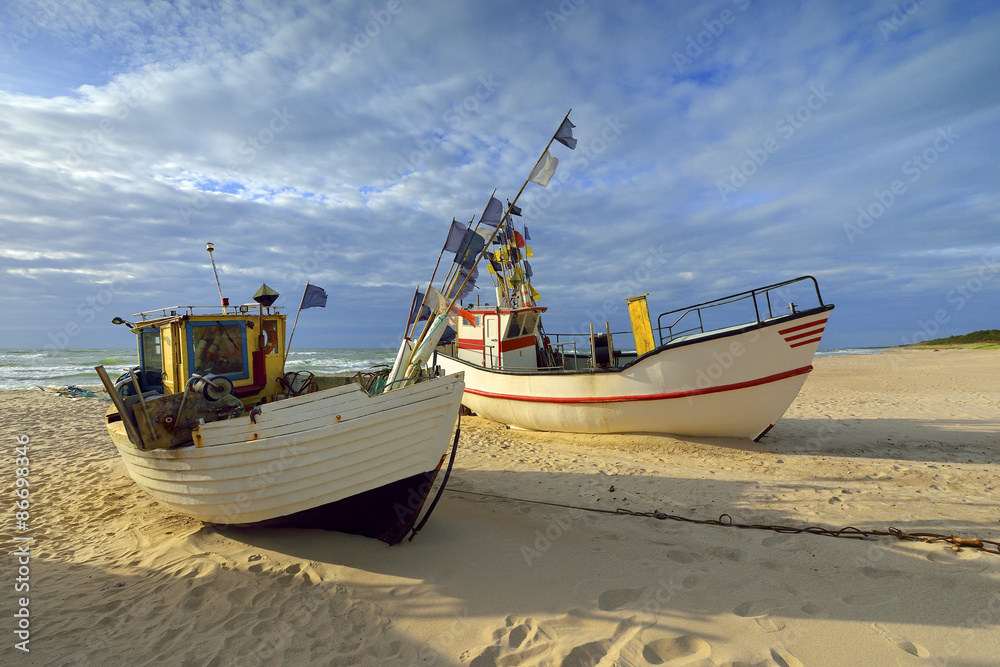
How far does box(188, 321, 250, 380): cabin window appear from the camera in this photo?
18.4 feet

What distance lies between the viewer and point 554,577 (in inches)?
168

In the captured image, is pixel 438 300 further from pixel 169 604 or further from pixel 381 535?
pixel 169 604

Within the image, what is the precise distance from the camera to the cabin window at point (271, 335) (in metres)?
6.31

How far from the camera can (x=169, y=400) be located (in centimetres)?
473

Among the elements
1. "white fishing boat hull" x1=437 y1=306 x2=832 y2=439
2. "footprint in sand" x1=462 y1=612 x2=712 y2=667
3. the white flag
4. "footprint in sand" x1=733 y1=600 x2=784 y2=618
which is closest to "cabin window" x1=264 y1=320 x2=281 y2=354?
"white fishing boat hull" x1=437 y1=306 x2=832 y2=439

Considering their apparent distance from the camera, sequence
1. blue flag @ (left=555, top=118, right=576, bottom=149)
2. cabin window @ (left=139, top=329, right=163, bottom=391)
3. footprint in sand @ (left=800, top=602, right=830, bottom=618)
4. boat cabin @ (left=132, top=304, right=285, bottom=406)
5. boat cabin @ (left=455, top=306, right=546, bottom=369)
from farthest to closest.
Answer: boat cabin @ (left=455, top=306, right=546, bottom=369) → blue flag @ (left=555, top=118, right=576, bottom=149) → cabin window @ (left=139, top=329, right=163, bottom=391) → boat cabin @ (left=132, top=304, right=285, bottom=406) → footprint in sand @ (left=800, top=602, right=830, bottom=618)

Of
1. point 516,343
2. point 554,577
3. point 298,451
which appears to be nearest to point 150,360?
point 298,451

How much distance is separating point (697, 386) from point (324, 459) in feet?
23.4

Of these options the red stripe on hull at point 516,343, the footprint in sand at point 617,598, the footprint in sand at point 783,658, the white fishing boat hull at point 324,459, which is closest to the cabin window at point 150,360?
the white fishing boat hull at point 324,459

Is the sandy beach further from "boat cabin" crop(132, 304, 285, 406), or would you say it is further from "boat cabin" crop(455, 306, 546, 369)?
"boat cabin" crop(455, 306, 546, 369)

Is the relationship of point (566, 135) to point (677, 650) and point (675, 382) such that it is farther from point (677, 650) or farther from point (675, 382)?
point (677, 650)

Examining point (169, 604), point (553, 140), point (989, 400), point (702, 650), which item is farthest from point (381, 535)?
point (989, 400)

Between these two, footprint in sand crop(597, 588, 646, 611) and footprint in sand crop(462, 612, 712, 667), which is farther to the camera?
footprint in sand crop(597, 588, 646, 611)

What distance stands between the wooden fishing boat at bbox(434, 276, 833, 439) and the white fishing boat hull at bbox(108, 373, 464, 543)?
8.05 feet
